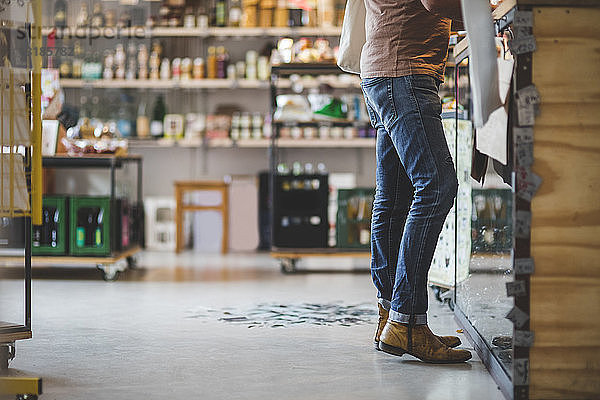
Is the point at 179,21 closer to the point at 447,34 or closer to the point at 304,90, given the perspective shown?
the point at 304,90

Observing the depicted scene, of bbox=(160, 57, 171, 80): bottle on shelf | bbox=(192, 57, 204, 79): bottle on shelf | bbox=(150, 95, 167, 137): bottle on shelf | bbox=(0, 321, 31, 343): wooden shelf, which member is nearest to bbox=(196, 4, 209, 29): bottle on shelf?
bbox=(192, 57, 204, 79): bottle on shelf

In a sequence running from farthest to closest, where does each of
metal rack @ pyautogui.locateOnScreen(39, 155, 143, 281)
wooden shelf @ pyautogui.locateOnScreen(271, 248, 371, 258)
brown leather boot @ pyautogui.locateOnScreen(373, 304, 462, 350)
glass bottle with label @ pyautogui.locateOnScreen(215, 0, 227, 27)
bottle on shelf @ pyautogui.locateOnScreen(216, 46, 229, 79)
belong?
glass bottle with label @ pyautogui.locateOnScreen(215, 0, 227, 27) → bottle on shelf @ pyautogui.locateOnScreen(216, 46, 229, 79) → wooden shelf @ pyautogui.locateOnScreen(271, 248, 371, 258) → metal rack @ pyautogui.locateOnScreen(39, 155, 143, 281) → brown leather boot @ pyautogui.locateOnScreen(373, 304, 462, 350)

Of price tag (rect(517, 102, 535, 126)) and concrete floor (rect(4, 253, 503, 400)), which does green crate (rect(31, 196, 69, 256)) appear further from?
price tag (rect(517, 102, 535, 126))

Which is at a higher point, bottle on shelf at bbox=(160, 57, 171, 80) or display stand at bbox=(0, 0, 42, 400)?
bottle on shelf at bbox=(160, 57, 171, 80)

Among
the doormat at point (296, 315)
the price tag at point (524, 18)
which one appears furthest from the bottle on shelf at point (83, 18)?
the price tag at point (524, 18)

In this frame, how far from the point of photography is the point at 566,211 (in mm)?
2100

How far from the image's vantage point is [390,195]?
292cm

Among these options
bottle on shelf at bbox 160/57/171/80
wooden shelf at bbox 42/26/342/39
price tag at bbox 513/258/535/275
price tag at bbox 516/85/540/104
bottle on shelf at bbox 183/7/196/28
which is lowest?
price tag at bbox 513/258/535/275

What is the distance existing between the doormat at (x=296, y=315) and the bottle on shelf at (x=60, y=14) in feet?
15.5

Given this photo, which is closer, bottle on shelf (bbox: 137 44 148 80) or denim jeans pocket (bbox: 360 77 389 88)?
denim jeans pocket (bbox: 360 77 389 88)

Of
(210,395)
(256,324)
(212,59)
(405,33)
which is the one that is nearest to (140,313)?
(256,324)

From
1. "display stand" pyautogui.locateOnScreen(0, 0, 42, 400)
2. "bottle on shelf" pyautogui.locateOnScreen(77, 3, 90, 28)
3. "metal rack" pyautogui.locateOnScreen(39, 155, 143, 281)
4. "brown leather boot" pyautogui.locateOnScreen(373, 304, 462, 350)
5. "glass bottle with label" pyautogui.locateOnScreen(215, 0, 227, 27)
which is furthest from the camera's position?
"bottle on shelf" pyautogui.locateOnScreen(77, 3, 90, 28)

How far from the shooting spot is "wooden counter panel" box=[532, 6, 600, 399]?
6.87 feet

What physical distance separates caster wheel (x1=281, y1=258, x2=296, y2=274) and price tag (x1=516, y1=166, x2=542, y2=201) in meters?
3.65
